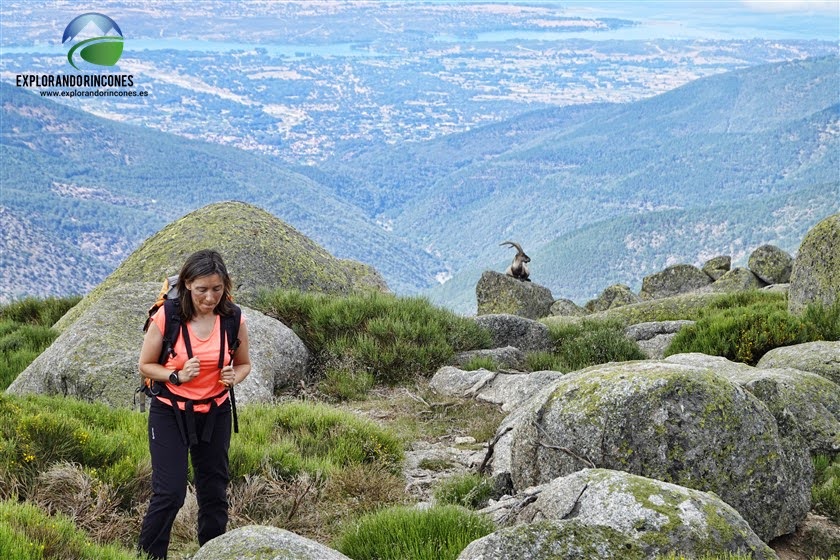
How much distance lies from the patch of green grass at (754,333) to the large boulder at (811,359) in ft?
3.61

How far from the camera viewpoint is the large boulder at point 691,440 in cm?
594

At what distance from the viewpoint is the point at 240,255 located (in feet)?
44.6

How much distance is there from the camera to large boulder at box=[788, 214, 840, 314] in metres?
12.4

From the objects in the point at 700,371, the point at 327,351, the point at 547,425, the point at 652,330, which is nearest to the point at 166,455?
the point at 547,425

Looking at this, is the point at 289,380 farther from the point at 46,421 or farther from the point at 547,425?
the point at 547,425

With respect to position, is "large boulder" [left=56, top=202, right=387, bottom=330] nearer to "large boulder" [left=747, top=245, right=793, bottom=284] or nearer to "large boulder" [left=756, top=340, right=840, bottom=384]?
"large boulder" [left=756, top=340, right=840, bottom=384]

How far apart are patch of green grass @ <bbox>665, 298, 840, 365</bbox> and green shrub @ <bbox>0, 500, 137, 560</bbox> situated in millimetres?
8447

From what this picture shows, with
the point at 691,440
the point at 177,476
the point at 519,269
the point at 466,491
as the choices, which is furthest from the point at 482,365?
the point at 519,269

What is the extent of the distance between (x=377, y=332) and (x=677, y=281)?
17743mm

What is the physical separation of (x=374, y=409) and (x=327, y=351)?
180 cm

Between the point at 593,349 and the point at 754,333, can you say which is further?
the point at 593,349

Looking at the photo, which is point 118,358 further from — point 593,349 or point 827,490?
point 827,490

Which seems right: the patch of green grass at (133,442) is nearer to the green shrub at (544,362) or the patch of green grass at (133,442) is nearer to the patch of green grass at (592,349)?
the green shrub at (544,362)

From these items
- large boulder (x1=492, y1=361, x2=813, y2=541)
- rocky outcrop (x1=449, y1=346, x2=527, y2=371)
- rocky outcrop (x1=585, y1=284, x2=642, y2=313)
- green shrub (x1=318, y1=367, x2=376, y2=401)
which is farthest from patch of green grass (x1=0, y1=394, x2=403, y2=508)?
rocky outcrop (x1=585, y1=284, x2=642, y2=313)
